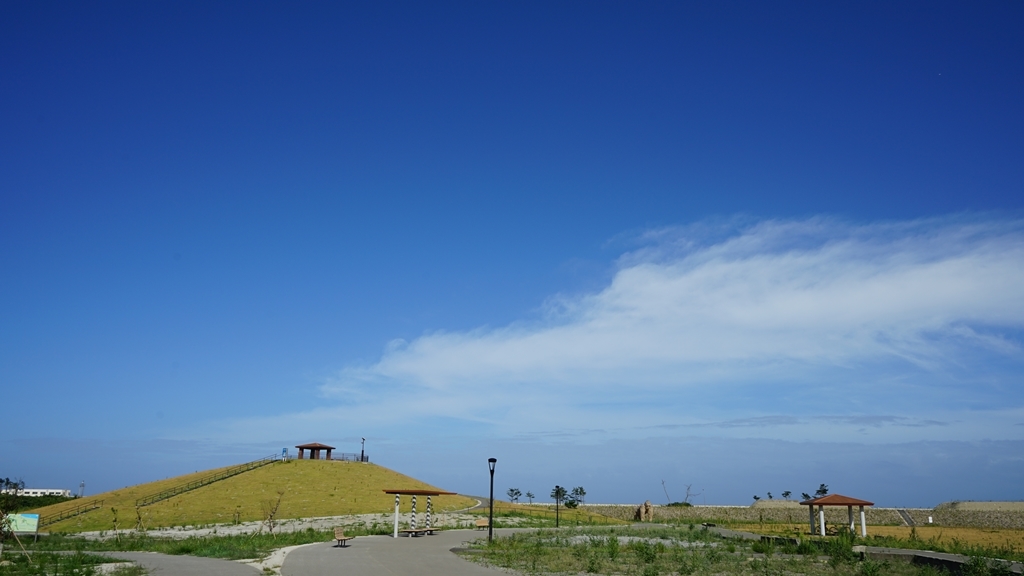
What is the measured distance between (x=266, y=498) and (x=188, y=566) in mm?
36271

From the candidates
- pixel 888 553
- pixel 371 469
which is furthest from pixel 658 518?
pixel 888 553

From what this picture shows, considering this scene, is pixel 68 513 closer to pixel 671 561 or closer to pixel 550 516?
pixel 550 516

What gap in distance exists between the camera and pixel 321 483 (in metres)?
59.5

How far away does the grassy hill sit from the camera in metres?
47.1

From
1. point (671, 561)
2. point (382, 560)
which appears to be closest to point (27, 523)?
point (382, 560)

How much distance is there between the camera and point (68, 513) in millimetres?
50844

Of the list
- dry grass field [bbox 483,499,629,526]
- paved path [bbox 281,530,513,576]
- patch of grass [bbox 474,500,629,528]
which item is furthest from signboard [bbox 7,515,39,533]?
dry grass field [bbox 483,499,629,526]

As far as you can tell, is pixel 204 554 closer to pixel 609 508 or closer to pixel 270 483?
pixel 270 483

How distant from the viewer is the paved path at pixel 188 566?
17.9 meters

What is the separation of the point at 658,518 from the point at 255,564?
1775 inches

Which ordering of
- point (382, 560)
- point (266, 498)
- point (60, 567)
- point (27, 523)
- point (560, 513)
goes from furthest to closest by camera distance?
point (560, 513)
point (266, 498)
point (27, 523)
point (382, 560)
point (60, 567)

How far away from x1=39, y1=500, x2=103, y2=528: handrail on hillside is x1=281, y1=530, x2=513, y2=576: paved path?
31.8 m

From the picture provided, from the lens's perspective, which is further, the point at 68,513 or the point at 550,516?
the point at 550,516

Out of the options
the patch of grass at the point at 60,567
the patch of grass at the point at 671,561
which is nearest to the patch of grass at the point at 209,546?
the patch of grass at the point at 60,567
